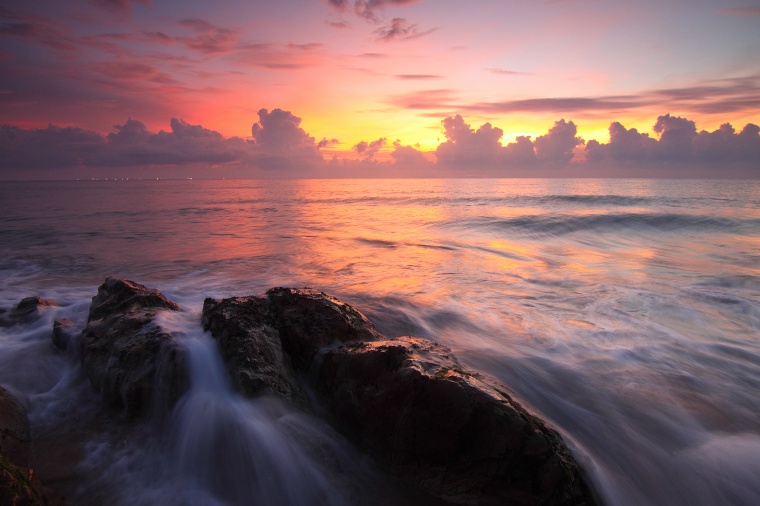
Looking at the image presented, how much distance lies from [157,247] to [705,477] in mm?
16203

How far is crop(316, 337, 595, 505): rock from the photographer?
117 inches

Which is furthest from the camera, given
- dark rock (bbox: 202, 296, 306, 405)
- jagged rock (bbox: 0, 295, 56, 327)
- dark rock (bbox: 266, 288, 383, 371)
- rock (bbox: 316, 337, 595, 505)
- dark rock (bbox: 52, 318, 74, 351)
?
jagged rock (bbox: 0, 295, 56, 327)

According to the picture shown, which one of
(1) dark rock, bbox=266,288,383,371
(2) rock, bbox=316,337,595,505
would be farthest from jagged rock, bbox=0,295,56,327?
(2) rock, bbox=316,337,595,505

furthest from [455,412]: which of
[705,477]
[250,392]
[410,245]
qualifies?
[410,245]

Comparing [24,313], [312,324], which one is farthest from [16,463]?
[24,313]

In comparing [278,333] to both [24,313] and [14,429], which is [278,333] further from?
Answer: [24,313]

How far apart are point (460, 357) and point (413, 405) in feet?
9.13

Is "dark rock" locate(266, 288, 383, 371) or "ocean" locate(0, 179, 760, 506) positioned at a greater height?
"dark rock" locate(266, 288, 383, 371)

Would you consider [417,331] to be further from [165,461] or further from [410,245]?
[410,245]

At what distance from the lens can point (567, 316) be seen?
7.55 meters

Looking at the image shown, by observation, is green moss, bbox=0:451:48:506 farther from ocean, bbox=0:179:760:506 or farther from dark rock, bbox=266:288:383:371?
dark rock, bbox=266:288:383:371

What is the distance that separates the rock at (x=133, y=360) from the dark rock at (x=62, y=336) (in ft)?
1.74

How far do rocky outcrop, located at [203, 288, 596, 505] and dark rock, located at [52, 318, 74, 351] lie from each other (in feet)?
8.06

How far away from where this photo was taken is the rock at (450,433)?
2971 mm
